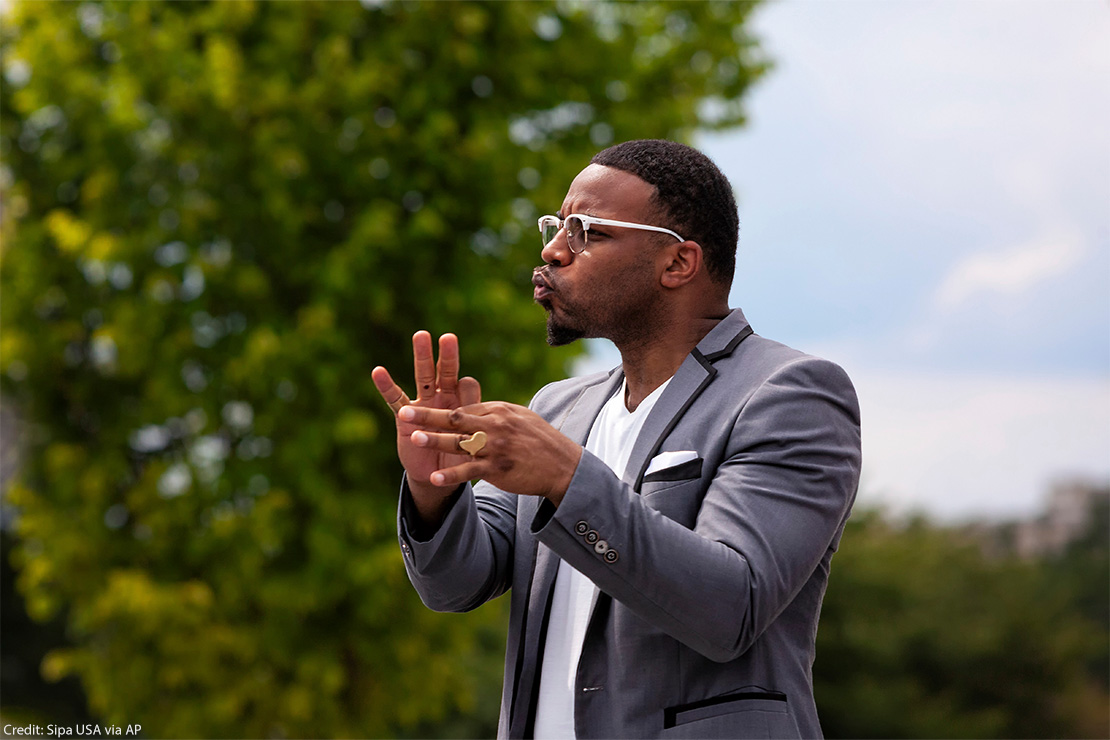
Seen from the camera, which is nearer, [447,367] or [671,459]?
[447,367]

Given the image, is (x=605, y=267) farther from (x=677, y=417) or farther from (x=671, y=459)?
(x=671, y=459)

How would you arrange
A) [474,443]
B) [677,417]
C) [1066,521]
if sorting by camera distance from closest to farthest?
[474,443], [677,417], [1066,521]

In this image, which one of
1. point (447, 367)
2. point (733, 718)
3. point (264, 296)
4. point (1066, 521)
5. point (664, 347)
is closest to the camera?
point (447, 367)

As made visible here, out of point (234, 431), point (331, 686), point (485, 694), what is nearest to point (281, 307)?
point (234, 431)

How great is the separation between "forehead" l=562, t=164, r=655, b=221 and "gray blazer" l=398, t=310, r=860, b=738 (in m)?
0.37

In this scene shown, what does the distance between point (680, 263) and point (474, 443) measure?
908 mm

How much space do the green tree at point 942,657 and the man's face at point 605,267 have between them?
16383 mm

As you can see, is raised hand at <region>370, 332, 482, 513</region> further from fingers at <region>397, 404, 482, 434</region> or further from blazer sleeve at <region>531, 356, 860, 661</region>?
blazer sleeve at <region>531, 356, 860, 661</region>

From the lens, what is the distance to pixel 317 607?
30.4 ft

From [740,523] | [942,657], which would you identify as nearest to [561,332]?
[740,523]

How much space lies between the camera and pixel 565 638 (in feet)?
8.64

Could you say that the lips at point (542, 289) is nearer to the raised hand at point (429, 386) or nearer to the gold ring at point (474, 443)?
the raised hand at point (429, 386)

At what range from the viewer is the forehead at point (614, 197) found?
270cm

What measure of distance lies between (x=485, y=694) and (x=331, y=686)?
373 inches
